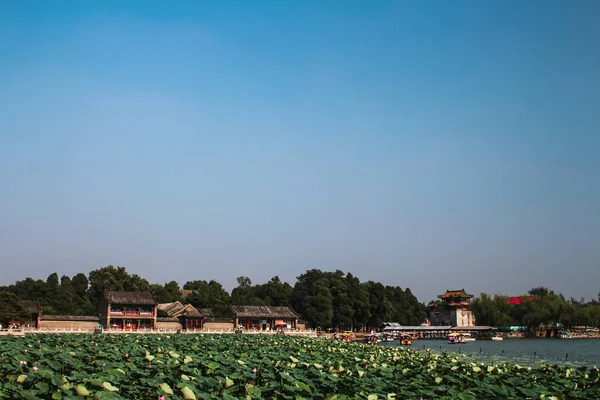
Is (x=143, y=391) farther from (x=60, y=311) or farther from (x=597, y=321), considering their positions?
(x=597, y=321)

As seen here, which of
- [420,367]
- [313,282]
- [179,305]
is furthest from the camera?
[313,282]

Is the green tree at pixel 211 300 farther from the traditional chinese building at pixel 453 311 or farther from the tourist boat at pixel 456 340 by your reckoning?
the traditional chinese building at pixel 453 311

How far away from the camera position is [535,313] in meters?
81.2

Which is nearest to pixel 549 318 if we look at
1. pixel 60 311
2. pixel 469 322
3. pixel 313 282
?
pixel 469 322

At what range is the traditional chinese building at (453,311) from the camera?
10244 centimetres

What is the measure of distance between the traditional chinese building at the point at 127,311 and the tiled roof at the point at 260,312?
8.26 m

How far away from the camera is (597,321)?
8244cm

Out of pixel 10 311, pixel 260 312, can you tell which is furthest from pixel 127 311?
pixel 260 312

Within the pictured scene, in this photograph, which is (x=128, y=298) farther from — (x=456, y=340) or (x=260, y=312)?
(x=456, y=340)

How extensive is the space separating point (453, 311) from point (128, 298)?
216ft

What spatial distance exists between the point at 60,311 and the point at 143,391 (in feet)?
183

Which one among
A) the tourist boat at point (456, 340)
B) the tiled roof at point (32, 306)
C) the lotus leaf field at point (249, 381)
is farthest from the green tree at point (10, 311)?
the tourist boat at point (456, 340)

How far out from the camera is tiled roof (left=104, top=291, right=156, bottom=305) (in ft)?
174

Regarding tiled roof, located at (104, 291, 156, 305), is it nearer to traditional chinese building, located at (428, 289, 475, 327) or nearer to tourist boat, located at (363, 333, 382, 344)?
→ tourist boat, located at (363, 333, 382, 344)
